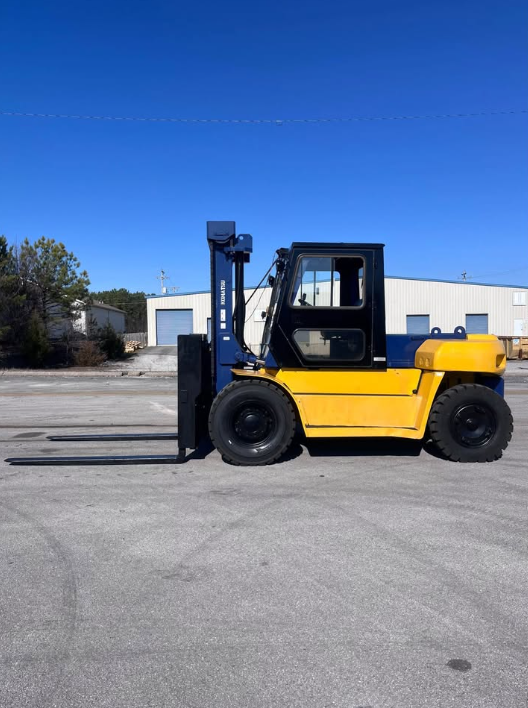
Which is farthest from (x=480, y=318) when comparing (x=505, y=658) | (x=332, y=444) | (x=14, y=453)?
(x=505, y=658)

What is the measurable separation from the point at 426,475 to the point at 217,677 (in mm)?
4386

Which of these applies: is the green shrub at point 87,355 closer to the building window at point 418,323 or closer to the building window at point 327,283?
the building window at point 418,323

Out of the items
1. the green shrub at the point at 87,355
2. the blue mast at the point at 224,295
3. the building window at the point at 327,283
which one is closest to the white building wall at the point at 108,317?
the green shrub at the point at 87,355

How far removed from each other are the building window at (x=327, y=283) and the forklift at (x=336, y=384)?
13 mm

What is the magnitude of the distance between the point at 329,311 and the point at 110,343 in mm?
27481

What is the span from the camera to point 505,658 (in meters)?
3.01

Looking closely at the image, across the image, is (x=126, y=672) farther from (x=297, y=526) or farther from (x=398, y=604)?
(x=297, y=526)

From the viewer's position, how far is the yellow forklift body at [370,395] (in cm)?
712

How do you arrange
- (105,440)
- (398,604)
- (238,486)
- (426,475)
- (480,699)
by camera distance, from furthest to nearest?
(105,440) < (426,475) < (238,486) < (398,604) < (480,699)

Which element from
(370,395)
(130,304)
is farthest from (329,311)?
(130,304)

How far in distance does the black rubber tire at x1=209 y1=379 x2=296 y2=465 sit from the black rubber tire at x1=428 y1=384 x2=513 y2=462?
188cm

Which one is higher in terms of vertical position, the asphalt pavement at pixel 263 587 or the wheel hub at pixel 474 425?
the wheel hub at pixel 474 425

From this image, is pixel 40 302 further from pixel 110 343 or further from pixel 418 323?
pixel 418 323

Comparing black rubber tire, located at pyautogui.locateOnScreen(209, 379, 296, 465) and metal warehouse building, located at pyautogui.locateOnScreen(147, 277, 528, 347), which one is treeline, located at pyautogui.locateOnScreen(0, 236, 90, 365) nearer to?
metal warehouse building, located at pyautogui.locateOnScreen(147, 277, 528, 347)
